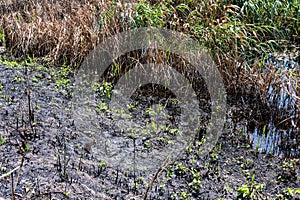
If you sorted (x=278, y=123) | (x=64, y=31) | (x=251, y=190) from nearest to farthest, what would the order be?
(x=251, y=190) < (x=278, y=123) < (x=64, y=31)

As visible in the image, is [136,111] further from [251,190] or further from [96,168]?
[251,190]

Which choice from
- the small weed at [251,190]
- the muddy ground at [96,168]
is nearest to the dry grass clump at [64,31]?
the muddy ground at [96,168]

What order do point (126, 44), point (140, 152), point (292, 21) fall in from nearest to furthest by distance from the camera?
point (140, 152)
point (126, 44)
point (292, 21)

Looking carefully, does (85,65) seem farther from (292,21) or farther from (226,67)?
(292,21)

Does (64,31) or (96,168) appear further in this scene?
(64,31)

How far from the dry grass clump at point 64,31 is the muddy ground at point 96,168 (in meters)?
0.98

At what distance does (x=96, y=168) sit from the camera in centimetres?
272

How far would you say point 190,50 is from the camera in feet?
13.1

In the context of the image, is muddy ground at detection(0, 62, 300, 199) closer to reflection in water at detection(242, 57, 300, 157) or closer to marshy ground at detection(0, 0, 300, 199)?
marshy ground at detection(0, 0, 300, 199)

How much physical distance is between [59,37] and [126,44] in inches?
34.2

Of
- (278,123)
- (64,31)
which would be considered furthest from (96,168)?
(64,31)

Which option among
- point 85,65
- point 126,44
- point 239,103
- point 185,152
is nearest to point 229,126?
point 239,103

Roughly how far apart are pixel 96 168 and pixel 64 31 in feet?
7.40

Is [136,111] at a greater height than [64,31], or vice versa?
[64,31]
